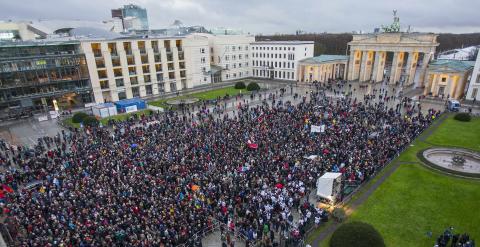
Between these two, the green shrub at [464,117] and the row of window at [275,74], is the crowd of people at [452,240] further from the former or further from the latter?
the row of window at [275,74]

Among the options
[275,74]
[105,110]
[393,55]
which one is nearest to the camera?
[105,110]

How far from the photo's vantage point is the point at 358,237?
15227 mm

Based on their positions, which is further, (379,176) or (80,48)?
(80,48)

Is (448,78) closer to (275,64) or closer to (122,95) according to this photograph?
(275,64)

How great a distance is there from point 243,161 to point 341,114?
60.6 feet

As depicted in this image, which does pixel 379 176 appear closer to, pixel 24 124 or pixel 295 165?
pixel 295 165

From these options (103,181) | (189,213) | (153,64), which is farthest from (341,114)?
(153,64)

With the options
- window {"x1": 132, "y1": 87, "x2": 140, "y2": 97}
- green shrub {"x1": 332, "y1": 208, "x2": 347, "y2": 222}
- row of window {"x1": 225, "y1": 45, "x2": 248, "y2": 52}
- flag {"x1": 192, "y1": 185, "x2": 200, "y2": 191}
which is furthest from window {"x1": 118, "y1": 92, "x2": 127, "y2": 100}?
green shrub {"x1": 332, "y1": 208, "x2": 347, "y2": 222}

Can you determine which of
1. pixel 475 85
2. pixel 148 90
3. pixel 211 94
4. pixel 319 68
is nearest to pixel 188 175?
pixel 211 94

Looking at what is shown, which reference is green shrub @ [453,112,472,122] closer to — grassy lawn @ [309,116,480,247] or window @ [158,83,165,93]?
grassy lawn @ [309,116,480,247]

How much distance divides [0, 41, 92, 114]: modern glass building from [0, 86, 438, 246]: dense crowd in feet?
57.0

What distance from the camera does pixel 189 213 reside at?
18.5 meters

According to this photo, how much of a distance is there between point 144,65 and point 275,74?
3624 centimetres

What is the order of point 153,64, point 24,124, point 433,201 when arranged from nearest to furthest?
point 433,201, point 24,124, point 153,64
